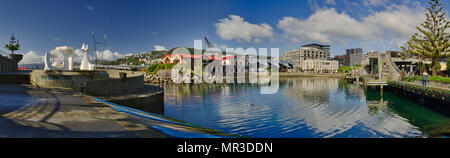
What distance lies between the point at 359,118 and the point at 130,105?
2293cm

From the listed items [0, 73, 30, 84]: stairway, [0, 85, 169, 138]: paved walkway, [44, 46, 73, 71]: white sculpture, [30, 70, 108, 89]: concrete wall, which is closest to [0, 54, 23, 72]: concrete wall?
[0, 73, 30, 84]: stairway

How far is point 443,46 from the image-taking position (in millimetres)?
47281

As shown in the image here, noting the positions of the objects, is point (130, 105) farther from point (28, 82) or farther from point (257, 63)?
point (257, 63)

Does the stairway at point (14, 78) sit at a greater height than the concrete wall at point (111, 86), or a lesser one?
greater

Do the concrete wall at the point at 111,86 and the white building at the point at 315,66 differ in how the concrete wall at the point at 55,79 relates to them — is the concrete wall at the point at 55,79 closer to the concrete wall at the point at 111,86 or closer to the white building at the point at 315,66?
the concrete wall at the point at 111,86

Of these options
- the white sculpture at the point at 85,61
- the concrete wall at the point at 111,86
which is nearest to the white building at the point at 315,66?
the white sculpture at the point at 85,61

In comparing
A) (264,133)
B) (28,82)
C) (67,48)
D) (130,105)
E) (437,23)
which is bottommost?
(264,133)

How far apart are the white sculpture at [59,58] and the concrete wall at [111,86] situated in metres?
15.7

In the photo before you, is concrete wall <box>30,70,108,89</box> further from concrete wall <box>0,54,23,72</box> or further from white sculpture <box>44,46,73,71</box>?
concrete wall <box>0,54,23,72</box>

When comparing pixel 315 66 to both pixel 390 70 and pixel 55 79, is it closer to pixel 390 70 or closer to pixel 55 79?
pixel 390 70

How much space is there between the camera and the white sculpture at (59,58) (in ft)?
99.3
